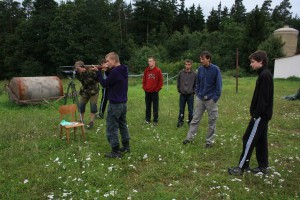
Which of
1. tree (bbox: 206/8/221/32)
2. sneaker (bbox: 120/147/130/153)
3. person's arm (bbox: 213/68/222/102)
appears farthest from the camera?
tree (bbox: 206/8/221/32)

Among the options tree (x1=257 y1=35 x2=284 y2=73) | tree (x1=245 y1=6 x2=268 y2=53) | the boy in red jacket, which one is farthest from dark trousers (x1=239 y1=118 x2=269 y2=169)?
tree (x1=245 y1=6 x2=268 y2=53)

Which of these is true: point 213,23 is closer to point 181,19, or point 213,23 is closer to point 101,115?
point 181,19

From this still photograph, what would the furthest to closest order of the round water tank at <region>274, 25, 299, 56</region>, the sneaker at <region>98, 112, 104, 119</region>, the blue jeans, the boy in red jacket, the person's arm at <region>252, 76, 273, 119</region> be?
the round water tank at <region>274, 25, 299, 56</region> < the sneaker at <region>98, 112, 104, 119</region> < the boy in red jacket < the blue jeans < the person's arm at <region>252, 76, 273, 119</region>

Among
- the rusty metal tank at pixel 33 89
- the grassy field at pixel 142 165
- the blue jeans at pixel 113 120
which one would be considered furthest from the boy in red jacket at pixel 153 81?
the rusty metal tank at pixel 33 89

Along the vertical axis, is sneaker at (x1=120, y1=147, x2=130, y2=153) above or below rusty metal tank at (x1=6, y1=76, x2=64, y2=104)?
below

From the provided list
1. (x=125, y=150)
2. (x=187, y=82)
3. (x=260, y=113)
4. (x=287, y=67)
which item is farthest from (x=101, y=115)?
(x=287, y=67)

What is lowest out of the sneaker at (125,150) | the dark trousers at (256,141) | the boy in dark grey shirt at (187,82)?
the sneaker at (125,150)

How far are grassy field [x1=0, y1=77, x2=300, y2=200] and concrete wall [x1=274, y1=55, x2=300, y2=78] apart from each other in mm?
26372

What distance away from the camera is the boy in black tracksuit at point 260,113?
17.7 feet

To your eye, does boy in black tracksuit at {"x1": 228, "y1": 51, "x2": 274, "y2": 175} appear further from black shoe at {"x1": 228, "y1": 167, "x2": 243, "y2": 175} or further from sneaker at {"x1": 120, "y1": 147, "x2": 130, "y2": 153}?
sneaker at {"x1": 120, "y1": 147, "x2": 130, "y2": 153}

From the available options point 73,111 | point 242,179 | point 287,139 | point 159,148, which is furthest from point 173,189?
point 287,139

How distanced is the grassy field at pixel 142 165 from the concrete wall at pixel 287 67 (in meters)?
26.4

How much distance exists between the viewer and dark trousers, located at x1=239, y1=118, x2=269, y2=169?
5.52 metres

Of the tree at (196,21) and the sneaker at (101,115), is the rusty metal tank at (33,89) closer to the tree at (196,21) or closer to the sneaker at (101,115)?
the sneaker at (101,115)
